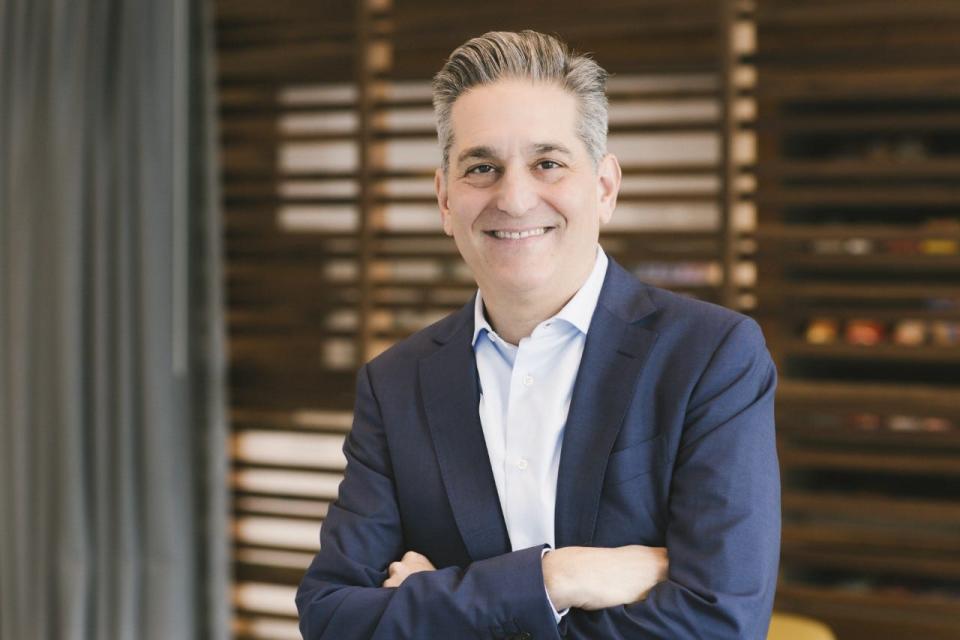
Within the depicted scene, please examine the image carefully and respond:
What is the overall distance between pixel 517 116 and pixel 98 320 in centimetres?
201

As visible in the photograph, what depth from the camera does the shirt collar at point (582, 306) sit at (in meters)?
1.54

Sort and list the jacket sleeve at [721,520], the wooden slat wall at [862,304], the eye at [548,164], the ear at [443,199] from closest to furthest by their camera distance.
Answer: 1. the jacket sleeve at [721,520]
2. the eye at [548,164]
3. the ear at [443,199]
4. the wooden slat wall at [862,304]

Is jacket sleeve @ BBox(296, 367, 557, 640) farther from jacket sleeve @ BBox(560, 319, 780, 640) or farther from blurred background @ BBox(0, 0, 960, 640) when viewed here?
blurred background @ BBox(0, 0, 960, 640)

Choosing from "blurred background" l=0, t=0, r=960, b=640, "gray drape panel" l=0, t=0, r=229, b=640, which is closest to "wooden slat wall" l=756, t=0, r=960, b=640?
"blurred background" l=0, t=0, r=960, b=640

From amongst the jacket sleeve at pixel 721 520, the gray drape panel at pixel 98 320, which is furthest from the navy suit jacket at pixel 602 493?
the gray drape panel at pixel 98 320

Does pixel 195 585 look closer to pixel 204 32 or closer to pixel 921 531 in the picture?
pixel 204 32

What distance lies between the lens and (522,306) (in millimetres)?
1525

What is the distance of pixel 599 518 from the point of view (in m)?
1.47

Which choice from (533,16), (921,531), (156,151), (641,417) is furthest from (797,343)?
(156,151)

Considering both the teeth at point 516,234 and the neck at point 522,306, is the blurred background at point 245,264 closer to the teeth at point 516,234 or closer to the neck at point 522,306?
the neck at point 522,306

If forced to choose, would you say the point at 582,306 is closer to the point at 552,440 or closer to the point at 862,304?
the point at 552,440

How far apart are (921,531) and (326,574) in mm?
1708

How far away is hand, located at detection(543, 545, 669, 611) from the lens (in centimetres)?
139

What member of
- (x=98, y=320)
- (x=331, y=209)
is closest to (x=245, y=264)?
(x=331, y=209)
